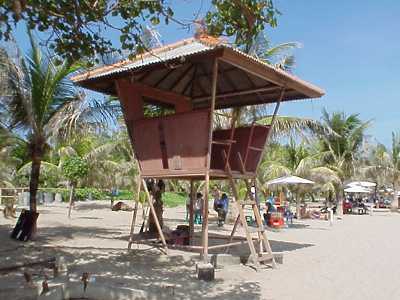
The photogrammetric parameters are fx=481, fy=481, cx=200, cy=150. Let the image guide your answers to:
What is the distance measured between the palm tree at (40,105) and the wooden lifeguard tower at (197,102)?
214 centimetres

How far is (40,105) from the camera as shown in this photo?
14531 mm

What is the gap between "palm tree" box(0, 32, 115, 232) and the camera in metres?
14.3

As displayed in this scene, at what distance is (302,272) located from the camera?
1048 cm

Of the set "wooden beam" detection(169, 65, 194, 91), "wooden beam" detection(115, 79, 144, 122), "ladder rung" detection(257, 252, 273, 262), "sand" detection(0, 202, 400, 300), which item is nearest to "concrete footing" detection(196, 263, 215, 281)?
"sand" detection(0, 202, 400, 300)

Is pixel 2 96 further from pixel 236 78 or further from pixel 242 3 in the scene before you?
pixel 242 3

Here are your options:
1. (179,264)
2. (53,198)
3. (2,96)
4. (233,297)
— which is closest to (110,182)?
(53,198)

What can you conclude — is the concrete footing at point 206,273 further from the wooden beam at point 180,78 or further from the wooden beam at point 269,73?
the wooden beam at point 180,78

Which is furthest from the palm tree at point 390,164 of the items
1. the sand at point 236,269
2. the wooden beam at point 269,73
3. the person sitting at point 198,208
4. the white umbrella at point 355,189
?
the wooden beam at point 269,73

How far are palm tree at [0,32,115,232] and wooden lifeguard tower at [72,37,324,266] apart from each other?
2.14m

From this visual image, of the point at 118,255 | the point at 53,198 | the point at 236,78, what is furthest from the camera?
the point at 53,198

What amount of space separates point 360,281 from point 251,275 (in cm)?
217

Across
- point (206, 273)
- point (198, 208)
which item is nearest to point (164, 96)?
point (206, 273)

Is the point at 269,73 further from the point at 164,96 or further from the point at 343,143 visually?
the point at 343,143

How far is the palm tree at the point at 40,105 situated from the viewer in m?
14.3
